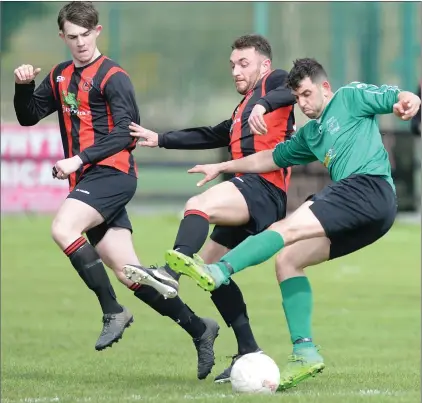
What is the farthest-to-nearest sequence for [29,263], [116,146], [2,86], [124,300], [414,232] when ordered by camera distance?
[2,86], [414,232], [29,263], [124,300], [116,146]

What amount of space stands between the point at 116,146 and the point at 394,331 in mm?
4623

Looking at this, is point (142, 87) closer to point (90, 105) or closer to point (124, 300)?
point (124, 300)

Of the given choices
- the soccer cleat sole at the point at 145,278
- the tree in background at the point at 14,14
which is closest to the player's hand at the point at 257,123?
the soccer cleat sole at the point at 145,278

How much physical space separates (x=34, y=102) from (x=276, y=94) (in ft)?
5.63

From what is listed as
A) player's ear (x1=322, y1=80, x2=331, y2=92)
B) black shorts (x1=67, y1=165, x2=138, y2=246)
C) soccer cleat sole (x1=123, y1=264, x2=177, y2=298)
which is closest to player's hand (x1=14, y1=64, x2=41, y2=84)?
black shorts (x1=67, y1=165, x2=138, y2=246)

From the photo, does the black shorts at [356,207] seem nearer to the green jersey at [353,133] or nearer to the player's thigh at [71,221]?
the green jersey at [353,133]

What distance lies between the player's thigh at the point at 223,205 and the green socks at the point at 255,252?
65 cm

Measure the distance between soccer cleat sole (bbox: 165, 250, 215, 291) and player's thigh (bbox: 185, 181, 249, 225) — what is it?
0.78m

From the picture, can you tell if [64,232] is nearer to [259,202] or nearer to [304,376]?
[259,202]

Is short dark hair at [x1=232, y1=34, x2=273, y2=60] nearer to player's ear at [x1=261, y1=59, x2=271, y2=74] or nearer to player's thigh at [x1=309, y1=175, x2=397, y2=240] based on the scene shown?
player's ear at [x1=261, y1=59, x2=271, y2=74]

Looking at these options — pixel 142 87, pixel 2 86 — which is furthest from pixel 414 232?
pixel 142 87

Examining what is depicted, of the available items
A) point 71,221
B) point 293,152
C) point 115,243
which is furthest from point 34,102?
point 293,152

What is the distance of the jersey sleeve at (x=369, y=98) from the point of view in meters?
7.22

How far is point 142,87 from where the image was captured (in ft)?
114
